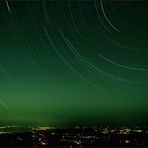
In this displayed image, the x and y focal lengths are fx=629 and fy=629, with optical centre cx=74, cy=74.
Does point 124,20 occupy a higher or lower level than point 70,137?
higher

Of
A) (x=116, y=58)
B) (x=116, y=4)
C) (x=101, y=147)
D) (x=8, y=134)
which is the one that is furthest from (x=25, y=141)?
(x=116, y=4)

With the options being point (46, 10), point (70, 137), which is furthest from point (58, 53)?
point (70, 137)

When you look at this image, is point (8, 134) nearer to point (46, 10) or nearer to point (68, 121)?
point (68, 121)

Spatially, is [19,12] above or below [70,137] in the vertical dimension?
above

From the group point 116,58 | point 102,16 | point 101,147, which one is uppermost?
point 102,16

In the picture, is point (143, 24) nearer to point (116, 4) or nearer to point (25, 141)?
point (116, 4)

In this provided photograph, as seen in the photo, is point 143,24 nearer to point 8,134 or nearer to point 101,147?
point 101,147
